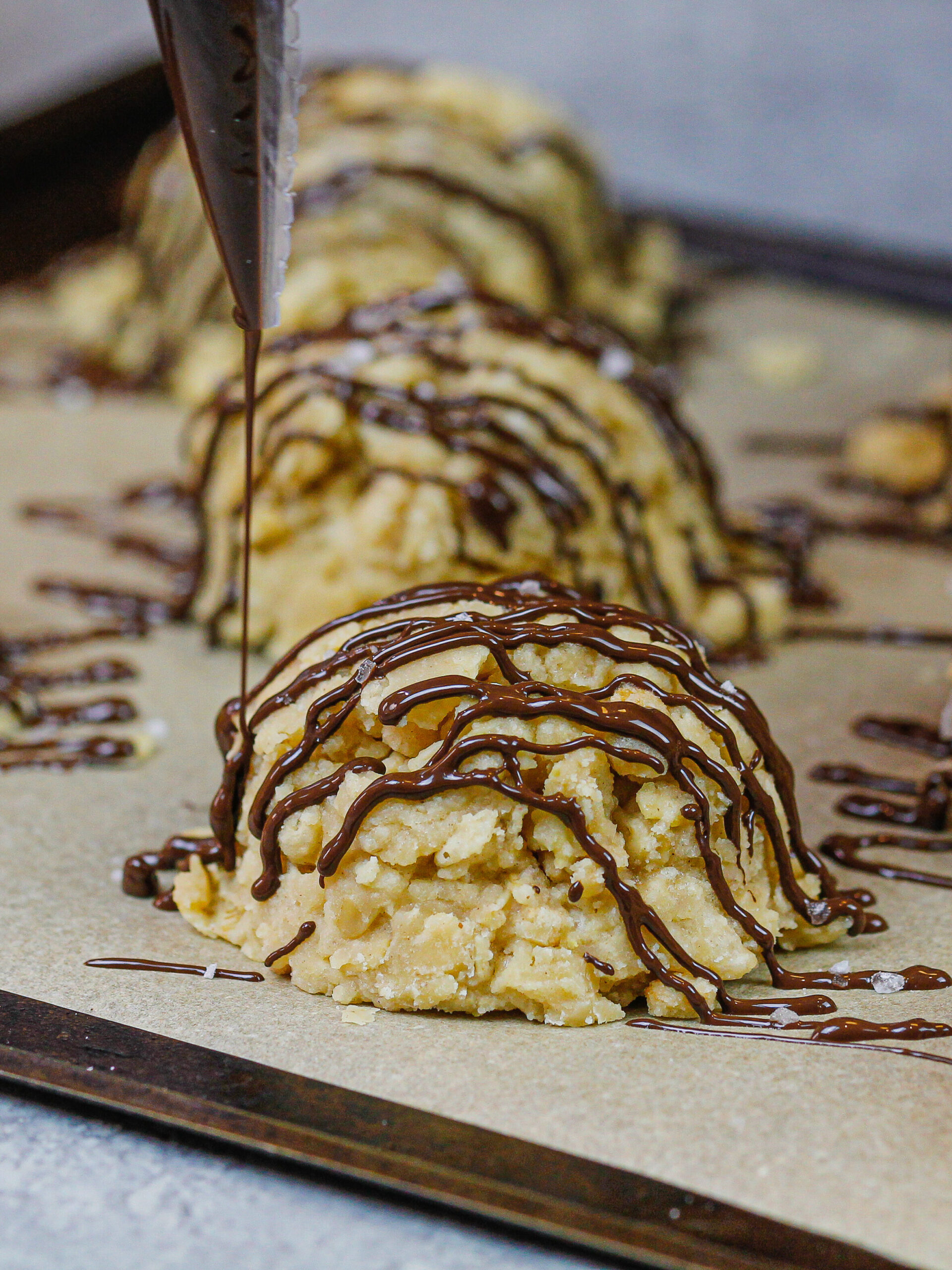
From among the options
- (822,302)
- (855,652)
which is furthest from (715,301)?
(855,652)

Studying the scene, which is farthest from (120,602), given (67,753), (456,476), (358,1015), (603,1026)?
(603,1026)

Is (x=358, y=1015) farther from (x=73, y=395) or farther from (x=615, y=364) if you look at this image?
(x=73, y=395)

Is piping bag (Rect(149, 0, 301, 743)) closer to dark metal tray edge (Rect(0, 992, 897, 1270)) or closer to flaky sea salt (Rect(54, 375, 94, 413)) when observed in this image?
dark metal tray edge (Rect(0, 992, 897, 1270))

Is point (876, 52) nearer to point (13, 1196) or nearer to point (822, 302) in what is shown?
point (822, 302)

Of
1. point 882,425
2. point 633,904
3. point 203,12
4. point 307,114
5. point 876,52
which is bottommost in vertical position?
point 633,904

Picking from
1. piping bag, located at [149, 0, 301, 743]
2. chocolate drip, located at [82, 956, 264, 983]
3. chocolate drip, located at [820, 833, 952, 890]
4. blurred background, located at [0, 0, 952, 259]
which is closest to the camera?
piping bag, located at [149, 0, 301, 743]

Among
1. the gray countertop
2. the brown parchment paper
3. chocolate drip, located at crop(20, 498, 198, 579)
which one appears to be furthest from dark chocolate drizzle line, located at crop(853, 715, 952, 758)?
chocolate drip, located at crop(20, 498, 198, 579)
